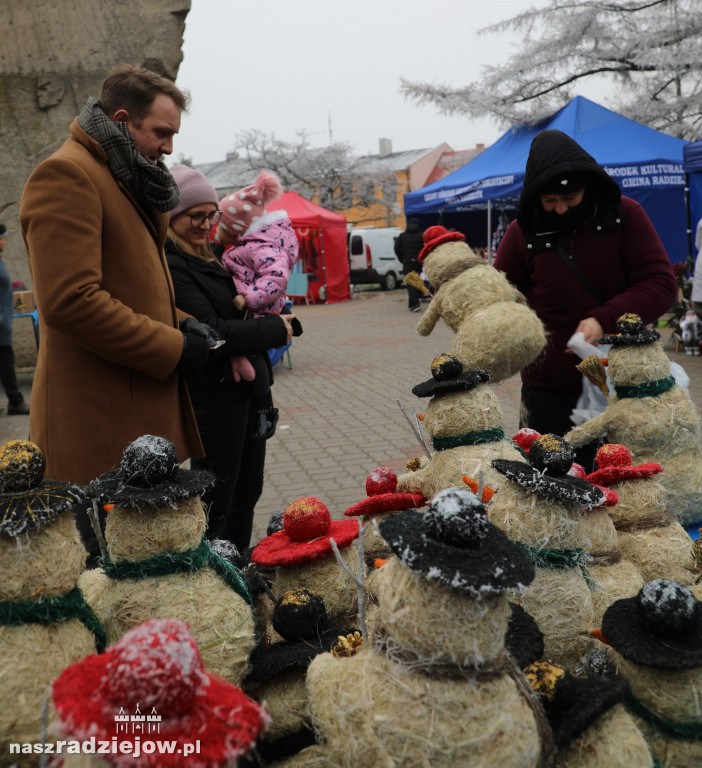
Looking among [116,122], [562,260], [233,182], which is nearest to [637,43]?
[562,260]

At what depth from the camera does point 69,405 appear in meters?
2.08

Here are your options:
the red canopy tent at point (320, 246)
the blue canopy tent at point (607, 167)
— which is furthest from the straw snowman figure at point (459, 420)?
the red canopy tent at point (320, 246)

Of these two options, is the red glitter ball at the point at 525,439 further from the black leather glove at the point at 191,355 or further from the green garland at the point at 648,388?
the black leather glove at the point at 191,355

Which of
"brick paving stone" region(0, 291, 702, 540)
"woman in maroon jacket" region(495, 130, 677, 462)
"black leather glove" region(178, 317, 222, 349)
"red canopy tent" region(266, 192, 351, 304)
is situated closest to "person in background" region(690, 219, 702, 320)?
"brick paving stone" region(0, 291, 702, 540)

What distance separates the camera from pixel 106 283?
2104 mm

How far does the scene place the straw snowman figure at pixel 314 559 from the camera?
181 centimetres

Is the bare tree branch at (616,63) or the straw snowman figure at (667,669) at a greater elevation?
the bare tree branch at (616,63)

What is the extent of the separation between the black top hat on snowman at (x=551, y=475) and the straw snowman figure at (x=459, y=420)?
43 cm

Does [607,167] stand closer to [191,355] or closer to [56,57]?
[56,57]

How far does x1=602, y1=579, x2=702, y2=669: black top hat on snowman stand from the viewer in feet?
4.26

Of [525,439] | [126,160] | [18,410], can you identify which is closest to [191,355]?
[126,160]

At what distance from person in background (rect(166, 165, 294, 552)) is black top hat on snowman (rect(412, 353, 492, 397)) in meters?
0.88

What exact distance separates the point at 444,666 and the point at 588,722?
342 mm

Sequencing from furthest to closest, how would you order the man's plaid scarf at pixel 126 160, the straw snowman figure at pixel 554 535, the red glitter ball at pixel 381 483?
1. the red glitter ball at pixel 381 483
2. the man's plaid scarf at pixel 126 160
3. the straw snowman figure at pixel 554 535
